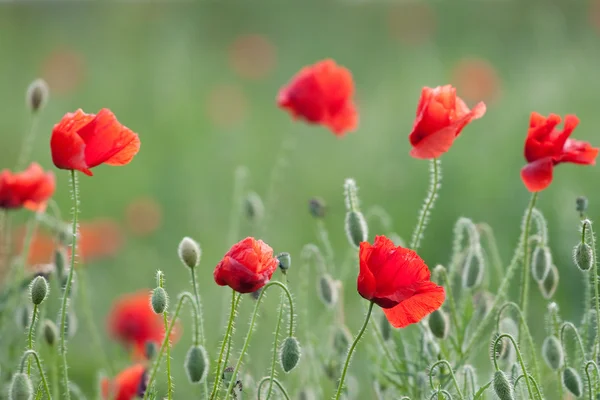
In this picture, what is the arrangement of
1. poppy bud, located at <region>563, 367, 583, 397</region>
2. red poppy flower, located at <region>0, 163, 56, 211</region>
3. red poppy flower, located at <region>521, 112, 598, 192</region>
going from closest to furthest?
poppy bud, located at <region>563, 367, 583, 397</region>, red poppy flower, located at <region>521, 112, 598, 192</region>, red poppy flower, located at <region>0, 163, 56, 211</region>

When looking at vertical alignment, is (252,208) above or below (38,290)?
above

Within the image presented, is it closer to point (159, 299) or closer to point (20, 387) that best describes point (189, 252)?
point (159, 299)

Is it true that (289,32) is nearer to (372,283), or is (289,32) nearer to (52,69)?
(52,69)

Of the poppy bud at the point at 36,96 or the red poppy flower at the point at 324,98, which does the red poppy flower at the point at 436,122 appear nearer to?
the red poppy flower at the point at 324,98

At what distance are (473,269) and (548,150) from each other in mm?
321

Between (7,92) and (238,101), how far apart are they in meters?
2.80

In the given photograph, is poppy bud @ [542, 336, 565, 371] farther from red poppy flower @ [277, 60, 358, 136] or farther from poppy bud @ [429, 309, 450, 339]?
red poppy flower @ [277, 60, 358, 136]

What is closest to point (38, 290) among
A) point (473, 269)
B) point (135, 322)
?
point (473, 269)

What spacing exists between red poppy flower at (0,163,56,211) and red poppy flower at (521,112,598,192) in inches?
46.5

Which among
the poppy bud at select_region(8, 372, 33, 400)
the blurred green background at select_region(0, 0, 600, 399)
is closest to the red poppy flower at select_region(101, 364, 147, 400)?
the poppy bud at select_region(8, 372, 33, 400)

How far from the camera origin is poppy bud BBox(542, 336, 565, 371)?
204 cm

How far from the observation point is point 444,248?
14.4ft

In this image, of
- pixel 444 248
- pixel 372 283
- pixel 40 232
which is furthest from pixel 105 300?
pixel 372 283

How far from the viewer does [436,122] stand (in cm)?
202
